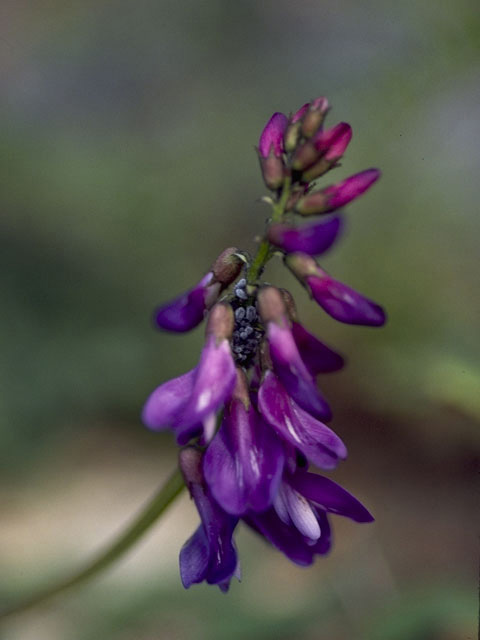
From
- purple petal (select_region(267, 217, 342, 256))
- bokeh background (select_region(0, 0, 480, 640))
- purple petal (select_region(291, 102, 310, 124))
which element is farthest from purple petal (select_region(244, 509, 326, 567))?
bokeh background (select_region(0, 0, 480, 640))

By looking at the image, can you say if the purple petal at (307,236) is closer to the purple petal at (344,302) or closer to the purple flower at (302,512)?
the purple petal at (344,302)

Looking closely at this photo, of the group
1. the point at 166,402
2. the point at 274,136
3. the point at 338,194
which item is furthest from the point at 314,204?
the point at 166,402

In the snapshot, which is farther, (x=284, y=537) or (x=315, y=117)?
(x=284, y=537)

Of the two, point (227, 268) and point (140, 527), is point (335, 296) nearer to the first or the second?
point (227, 268)

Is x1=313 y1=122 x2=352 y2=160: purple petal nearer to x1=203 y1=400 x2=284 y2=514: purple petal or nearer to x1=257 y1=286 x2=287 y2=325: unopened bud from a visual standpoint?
x1=257 y1=286 x2=287 y2=325: unopened bud

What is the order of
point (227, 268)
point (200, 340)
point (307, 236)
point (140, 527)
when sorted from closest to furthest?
point (307, 236), point (227, 268), point (140, 527), point (200, 340)

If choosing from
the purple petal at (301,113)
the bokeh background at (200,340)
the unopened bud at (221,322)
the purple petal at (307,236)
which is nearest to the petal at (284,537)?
the unopened bud at (221,322)

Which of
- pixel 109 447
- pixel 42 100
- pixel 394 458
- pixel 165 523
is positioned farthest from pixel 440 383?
pixel 42 100
